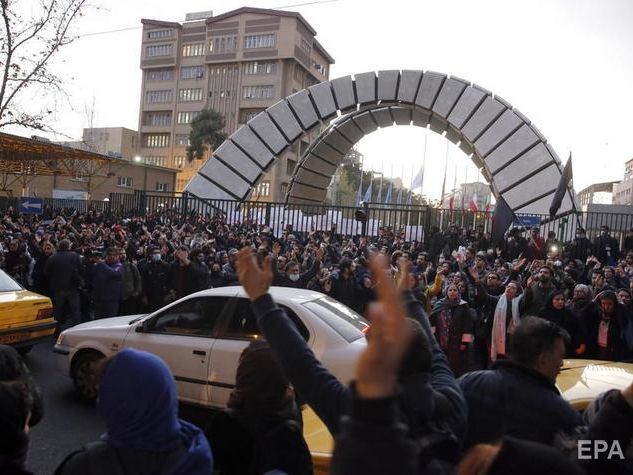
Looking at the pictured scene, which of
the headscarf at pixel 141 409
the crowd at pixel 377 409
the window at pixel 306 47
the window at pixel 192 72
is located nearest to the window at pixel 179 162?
the window at pixel 192 72

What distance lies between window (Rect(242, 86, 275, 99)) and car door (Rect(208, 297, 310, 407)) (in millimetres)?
71336

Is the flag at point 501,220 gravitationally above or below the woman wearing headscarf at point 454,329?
above

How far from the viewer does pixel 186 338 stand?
18.2 ft

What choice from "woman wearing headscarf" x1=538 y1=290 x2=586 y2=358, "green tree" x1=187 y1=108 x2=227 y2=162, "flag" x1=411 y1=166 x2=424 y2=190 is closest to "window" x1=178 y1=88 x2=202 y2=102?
"green tree" x1=187 y1=108 x2=227 y2=162

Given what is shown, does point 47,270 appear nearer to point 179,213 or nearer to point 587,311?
point 587,311

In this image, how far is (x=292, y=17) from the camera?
233 ft

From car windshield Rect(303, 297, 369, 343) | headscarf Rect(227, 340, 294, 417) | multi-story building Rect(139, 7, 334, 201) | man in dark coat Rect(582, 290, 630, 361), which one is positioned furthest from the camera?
multi-story building Rect(139, 7, 334, 201)

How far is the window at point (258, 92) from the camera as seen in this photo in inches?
2900

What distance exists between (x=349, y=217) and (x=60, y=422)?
1440cm

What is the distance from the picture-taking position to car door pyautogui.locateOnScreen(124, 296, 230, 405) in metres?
5.40

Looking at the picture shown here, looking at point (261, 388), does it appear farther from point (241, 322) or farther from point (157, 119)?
point (157, 119)

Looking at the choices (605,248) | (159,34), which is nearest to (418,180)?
(605,248)

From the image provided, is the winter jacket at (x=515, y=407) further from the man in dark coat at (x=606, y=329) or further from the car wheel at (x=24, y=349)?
the car wheel at (x=24, y=349)

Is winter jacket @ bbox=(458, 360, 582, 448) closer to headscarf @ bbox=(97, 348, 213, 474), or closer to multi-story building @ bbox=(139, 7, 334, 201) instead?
headscarf @ bbox=(97, 348, 213, 474)
